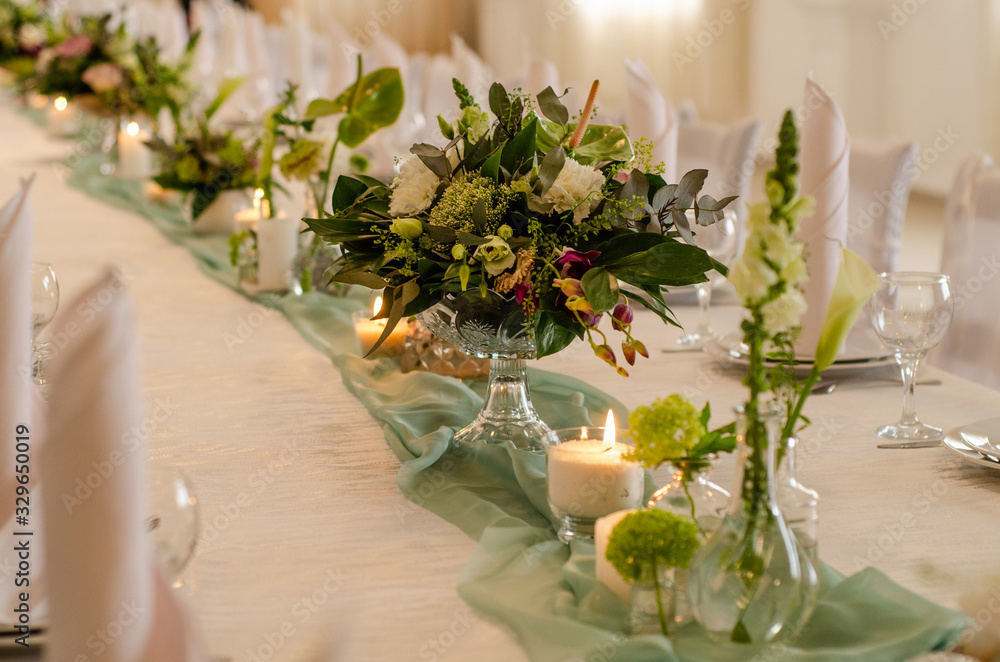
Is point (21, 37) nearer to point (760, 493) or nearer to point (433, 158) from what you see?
point (433, 158)

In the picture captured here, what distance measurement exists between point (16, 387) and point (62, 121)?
12.2 feet

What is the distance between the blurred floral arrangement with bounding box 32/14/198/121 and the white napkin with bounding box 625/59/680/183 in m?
1.69

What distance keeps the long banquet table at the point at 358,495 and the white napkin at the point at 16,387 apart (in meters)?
0.14

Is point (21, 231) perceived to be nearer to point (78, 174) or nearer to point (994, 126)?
point (78, 174)

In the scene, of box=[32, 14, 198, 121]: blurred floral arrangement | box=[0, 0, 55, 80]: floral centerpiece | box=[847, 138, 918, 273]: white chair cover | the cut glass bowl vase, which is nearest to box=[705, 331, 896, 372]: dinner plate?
the cut glass bowl vase

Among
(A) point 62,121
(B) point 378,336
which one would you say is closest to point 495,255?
(B) point 378,336

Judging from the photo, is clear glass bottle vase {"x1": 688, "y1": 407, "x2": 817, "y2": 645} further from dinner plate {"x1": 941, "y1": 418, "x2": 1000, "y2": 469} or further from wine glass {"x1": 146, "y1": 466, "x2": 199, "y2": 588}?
dinner plate {"x1": 941, "y1": 418, "x2": 1000, "y2": 469}

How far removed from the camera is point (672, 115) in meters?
1.88

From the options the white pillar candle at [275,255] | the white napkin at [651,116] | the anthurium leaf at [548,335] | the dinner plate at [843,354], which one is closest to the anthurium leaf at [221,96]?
the white pillar candle at [275,255]

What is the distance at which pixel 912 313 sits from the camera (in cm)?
118

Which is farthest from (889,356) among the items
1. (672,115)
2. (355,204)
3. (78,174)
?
(78,174)

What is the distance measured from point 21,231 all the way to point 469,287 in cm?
45

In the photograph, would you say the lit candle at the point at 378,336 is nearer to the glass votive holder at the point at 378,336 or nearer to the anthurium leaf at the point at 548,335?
the glass votive holder at the point at 378,336

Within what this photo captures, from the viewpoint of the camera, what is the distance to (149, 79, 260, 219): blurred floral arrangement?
7.93ft
